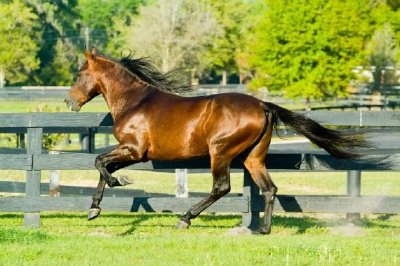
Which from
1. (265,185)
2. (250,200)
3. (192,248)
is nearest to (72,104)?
(250,200)

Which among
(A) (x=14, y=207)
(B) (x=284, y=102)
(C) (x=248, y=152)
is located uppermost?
(C) (x=248, y=152)

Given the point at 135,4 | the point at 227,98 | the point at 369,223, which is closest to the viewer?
the point at 227,98

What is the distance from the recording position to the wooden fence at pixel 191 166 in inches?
450

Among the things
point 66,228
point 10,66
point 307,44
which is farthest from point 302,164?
point 10,66

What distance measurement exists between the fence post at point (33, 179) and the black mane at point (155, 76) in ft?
4.61

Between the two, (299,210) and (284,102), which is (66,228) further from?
(284,102)

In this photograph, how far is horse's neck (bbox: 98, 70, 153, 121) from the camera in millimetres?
11375

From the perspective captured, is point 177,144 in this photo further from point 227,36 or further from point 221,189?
point 227,36

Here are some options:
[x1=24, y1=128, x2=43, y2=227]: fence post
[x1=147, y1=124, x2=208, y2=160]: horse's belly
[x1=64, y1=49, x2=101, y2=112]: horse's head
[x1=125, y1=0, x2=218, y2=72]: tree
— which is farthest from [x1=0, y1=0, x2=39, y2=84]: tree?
[x1=147, y1=124, x2=208, y2=160]: horse's belly

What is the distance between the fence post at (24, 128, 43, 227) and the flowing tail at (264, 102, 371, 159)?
3043mm

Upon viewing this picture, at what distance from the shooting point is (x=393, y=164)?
11.2 m

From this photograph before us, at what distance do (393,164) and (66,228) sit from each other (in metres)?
4.08

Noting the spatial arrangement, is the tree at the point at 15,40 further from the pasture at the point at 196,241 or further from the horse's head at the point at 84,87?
the horse's head at the point at 84,87

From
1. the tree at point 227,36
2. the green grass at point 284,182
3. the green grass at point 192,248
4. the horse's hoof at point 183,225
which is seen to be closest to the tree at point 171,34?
the tree at point 227,36
